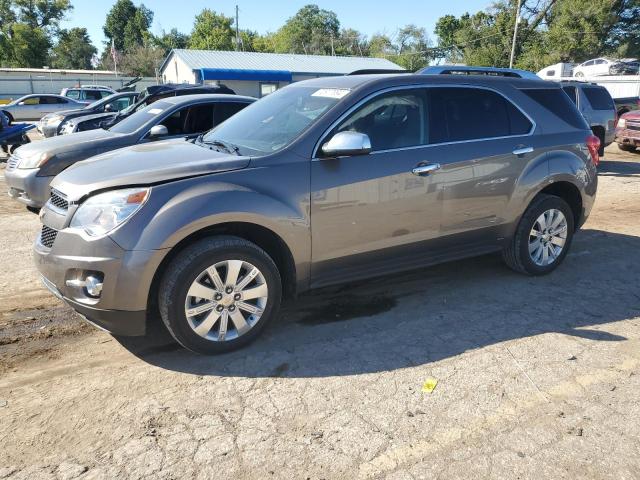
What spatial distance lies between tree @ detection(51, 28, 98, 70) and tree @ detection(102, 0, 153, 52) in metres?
6.91

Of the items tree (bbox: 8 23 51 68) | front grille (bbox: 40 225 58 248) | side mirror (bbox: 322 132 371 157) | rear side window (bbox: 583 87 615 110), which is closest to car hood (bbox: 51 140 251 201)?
front grille (bbox: 40 225 58 248)

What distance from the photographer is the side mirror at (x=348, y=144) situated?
3.71m

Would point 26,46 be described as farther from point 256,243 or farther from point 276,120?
point 256,243

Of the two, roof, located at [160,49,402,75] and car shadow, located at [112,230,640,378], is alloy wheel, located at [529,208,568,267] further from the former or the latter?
roof, located at [160,49,402,75]

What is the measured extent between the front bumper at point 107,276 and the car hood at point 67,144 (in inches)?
165

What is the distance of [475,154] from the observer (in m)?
4.50

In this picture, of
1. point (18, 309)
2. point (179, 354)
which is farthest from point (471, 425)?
point (18, 309)

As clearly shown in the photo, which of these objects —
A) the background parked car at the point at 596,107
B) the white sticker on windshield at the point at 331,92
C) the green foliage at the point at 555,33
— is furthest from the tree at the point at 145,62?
the white sticker on windshield at the point at 331,92

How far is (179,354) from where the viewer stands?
3684 millimetres

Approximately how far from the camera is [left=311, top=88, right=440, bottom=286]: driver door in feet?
12.6

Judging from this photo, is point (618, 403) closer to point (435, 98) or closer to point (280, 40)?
point (435, 98)

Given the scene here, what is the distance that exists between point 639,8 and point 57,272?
55359mm

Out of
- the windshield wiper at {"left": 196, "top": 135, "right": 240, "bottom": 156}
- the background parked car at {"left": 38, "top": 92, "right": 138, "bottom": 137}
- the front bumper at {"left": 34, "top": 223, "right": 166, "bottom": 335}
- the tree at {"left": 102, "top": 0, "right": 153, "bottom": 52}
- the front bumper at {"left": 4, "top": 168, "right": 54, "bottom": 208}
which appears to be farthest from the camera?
the tree at {"left": 102, "top": 0, "right": 153, "bottom": 52}

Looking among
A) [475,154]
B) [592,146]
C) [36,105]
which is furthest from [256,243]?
[36,105]
